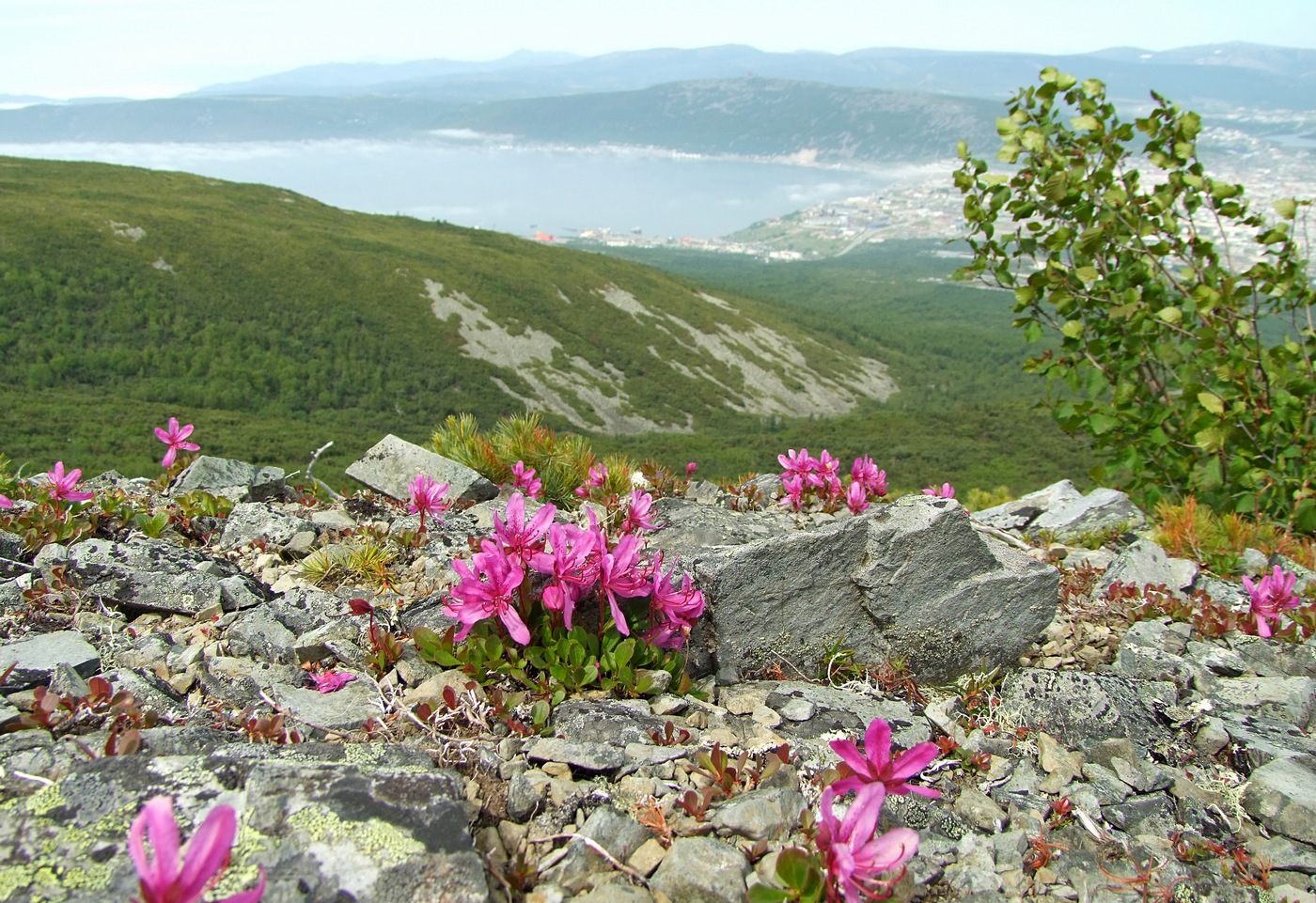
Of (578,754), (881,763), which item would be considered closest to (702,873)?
(881,763)

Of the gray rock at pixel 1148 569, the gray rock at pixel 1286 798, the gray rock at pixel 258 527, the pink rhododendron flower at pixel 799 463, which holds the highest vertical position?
the gray rock at pixel 258 527

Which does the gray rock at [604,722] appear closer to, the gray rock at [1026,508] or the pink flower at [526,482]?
the pink flower at [526,482]

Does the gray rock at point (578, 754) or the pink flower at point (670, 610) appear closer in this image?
the gray rock at point (578, 754)

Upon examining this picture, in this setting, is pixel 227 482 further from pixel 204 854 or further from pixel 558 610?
pixel 204 854

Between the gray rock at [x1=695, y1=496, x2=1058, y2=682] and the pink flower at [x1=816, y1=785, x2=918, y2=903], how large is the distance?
1841 mm

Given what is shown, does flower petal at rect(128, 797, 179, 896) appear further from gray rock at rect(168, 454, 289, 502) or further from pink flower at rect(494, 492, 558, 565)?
gray rock at rect(168, 454, 289, 502)

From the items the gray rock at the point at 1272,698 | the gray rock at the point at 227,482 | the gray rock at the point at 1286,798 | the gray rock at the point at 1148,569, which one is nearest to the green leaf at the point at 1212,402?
the gray rock at the point at 1148,569

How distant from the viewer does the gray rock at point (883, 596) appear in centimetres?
438

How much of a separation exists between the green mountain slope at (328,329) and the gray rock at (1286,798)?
250 feet

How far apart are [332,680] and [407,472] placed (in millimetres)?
3528

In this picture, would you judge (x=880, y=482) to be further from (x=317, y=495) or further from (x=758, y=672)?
(x=317, y=495)

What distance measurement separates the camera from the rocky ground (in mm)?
2553

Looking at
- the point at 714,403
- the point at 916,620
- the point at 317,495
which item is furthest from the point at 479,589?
the point at 714,403

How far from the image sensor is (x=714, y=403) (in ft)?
410
